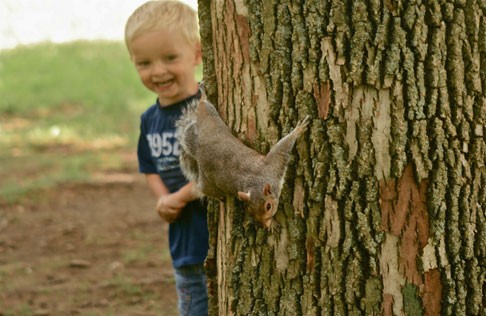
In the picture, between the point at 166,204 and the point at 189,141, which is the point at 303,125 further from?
the point at 166,204

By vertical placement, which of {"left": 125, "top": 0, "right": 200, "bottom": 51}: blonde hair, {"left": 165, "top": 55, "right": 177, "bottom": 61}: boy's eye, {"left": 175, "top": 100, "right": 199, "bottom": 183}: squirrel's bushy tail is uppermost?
{"left": 125, "top": 0, "right": 200, "bottom": 51}: blonde hair

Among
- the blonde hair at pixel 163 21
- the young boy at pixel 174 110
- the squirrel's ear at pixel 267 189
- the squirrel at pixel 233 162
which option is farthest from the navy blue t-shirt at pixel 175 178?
the squirrel's ear at pixel 267 189

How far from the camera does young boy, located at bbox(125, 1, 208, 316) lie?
10.8 ft

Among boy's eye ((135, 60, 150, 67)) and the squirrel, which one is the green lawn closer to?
boy's eye ((135, 60, 150, 67))

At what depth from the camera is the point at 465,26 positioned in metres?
2.27

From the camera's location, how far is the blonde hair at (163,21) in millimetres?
3283

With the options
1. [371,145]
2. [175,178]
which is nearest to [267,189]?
[371,145]

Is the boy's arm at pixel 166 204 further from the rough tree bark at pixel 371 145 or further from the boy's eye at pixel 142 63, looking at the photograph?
the rough tree bark at pixel 371 145

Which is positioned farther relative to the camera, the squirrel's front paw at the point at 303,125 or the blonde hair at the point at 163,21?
the blonde hair at the point at 163,21

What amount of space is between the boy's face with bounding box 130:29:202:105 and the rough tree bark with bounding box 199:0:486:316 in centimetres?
89

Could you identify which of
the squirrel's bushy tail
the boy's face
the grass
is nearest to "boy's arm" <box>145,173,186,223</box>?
the boy's face

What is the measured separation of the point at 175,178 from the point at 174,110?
29 centimetres

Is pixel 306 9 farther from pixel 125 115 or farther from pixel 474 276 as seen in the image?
pixel 125 115

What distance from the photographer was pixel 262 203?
2.29m
